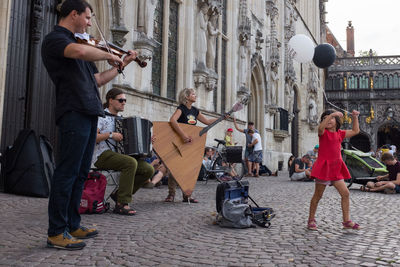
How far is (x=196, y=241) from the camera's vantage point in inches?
143

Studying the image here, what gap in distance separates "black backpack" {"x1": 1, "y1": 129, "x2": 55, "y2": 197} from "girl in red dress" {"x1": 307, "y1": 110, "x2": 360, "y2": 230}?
4.25m

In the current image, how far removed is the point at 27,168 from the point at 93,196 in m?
2.12

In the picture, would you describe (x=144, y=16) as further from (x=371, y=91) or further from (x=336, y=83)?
(x=371, y=91)

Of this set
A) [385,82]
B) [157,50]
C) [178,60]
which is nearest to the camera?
[157,50]

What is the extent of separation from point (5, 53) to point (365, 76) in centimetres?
4353

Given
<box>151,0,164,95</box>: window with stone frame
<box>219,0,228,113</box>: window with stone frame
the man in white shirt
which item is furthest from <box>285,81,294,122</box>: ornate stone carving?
<box>151,0,164,95</box>: window with stone frame

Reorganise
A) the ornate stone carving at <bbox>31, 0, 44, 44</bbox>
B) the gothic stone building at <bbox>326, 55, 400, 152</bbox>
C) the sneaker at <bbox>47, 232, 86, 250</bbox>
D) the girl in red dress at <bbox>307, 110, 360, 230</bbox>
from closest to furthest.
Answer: the sneaker at <bbox>47, 232, 86, 250</bbox> → the girl in red dress at <bbox>307, 110, 360, 230</bbox> → the ornate stone carving at <bbox>31, 0, 44, 44</bbox> → the gothic stone building at <bbox>326, 55, 400, 152</bbox>

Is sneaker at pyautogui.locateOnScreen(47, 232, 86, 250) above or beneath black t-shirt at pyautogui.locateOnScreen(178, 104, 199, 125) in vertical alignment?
beneath

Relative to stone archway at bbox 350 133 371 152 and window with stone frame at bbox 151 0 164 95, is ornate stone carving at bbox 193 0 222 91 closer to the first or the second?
window with stone frame at bbox 151 0 164 95

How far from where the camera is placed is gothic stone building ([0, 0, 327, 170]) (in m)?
7.93

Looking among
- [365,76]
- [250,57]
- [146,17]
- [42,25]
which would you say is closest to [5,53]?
[42,25]

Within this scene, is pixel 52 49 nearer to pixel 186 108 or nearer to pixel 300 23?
pixel 186 108

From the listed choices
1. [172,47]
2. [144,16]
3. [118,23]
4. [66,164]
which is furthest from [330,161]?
[172,47]

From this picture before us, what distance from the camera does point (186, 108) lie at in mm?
6441
